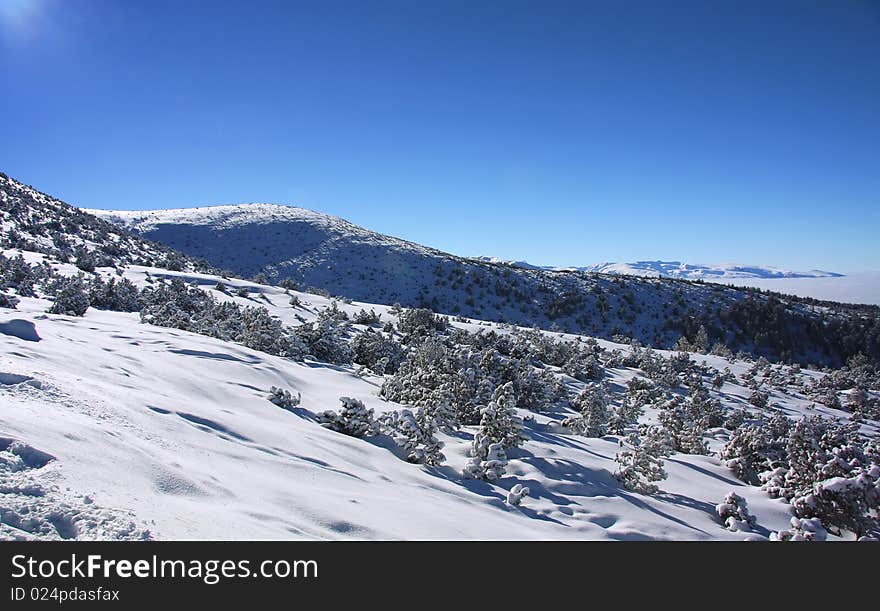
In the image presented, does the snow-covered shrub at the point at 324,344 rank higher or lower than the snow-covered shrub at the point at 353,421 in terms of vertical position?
higher

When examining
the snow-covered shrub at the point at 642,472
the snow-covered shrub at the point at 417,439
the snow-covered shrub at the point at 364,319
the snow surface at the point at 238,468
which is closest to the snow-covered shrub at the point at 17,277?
the snow surface at the point at 238,468

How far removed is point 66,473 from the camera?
2631 millimetres

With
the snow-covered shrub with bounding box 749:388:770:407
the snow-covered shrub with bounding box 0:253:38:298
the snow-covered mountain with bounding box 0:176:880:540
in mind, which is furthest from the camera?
the snow-covered shrub with bounding box 749:388:770:407

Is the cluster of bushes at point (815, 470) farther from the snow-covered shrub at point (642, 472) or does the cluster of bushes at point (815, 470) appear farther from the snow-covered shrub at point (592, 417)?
the snow-covered shrub at point (592, 417)

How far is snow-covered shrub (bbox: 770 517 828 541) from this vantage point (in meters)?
4.99

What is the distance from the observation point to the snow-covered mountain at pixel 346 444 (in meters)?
2.88

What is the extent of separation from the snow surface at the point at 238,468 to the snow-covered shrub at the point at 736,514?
21 cm

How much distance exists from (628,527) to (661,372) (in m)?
12.3

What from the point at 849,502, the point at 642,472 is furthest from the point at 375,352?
the point at 849,502

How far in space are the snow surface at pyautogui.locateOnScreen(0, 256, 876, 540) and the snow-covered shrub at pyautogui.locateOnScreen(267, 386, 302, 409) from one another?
0.39 ft

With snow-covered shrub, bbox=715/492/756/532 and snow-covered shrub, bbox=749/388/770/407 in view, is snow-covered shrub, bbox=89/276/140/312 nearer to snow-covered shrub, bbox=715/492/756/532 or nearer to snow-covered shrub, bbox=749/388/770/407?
snow-covered shrub, bbox=715/492/756/532

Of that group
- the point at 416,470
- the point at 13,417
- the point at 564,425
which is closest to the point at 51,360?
the point at 13,417

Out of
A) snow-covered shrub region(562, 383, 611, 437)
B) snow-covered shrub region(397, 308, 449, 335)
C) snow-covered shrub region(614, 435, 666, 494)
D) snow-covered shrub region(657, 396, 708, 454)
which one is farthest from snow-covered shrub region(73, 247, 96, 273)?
snow-covered shrub region(657, 396, 708, 454)
